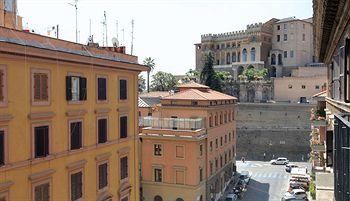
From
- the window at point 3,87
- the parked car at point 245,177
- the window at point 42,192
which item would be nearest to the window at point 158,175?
the parked car at point 245,177

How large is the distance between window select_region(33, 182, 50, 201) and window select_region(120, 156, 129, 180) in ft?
20.4

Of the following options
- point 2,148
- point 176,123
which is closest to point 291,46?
point 176,123

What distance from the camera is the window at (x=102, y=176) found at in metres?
19.8

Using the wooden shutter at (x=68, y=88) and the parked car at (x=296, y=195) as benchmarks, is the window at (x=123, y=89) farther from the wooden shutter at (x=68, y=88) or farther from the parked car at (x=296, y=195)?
the parked car at (x=296, y=195)

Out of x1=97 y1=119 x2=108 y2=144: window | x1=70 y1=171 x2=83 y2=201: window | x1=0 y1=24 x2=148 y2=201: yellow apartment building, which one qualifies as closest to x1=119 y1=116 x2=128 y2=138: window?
x1=0 y1=24 x2=148 y2=201: yellow apartment building

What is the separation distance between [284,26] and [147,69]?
7799 centimetres

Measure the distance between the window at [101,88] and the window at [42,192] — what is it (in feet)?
17.8

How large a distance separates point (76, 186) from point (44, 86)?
15.8 ft

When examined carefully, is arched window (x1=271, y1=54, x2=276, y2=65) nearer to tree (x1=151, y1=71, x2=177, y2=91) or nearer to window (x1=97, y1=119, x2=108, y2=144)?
tree (x1=151, y1=71, x2=177, y2=91)

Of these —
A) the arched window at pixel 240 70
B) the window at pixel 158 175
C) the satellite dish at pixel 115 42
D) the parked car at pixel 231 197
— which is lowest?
the parked car at pixel 231 197

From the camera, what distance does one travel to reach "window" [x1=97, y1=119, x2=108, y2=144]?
2008 cm

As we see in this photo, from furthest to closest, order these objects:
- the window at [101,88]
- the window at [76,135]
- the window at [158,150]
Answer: the window at [158,150] < the window at [101,88] < the window at [76,135]

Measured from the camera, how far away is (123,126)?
2270 cm

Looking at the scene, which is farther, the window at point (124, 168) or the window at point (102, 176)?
the window at point (124, 168)
